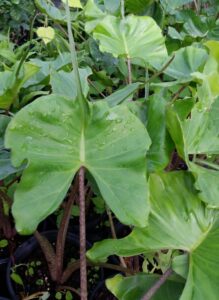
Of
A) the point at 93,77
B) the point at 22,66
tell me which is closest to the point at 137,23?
the point at 93,77

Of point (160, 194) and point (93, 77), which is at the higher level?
point (93, 77)

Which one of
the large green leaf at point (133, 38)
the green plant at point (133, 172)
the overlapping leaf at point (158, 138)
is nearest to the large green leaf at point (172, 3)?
the large green leaf at point (133, 38)

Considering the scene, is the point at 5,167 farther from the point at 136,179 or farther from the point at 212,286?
the point at 212,286

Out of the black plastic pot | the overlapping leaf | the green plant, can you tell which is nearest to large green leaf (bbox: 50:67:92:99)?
the green plant

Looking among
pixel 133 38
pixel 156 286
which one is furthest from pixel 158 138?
pixel 133 38

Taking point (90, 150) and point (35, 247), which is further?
point (35, 247)

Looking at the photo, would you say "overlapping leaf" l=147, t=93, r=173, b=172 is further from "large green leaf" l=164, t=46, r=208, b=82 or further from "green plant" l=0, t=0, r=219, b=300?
"large green leaf" l=164, t=46, r=208, b=82
